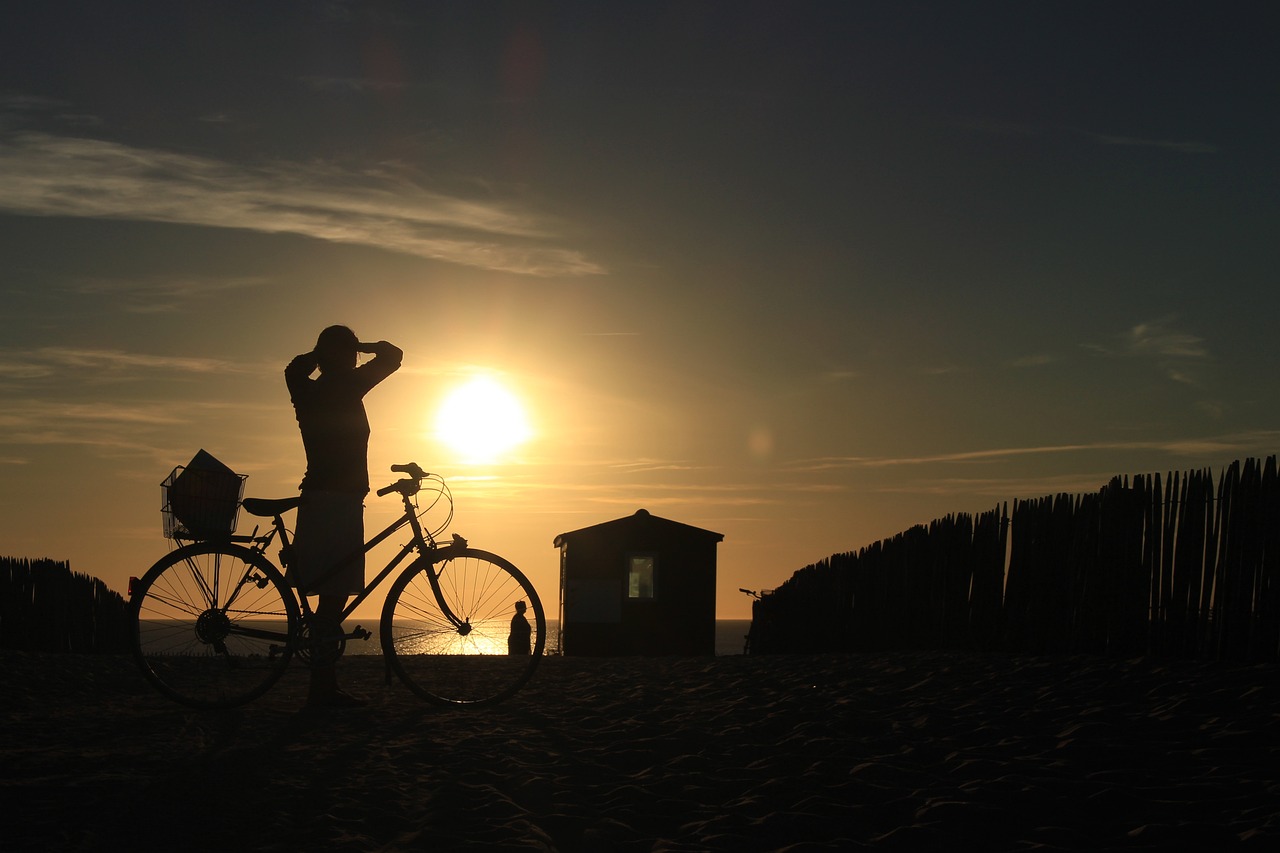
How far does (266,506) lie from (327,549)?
45 centimetres

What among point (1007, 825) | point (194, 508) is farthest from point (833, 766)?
point (194, 508)

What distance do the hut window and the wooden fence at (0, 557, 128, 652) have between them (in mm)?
10733

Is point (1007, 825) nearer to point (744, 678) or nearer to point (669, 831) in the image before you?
point (669, 831)

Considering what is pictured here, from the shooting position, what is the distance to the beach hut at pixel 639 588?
78.6 ft

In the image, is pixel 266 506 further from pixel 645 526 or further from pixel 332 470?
pixel 645 526

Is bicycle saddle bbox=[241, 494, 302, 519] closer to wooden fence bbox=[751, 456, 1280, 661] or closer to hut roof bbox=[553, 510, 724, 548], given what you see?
wooden fence bbox=[751, 456, 1280, 661]

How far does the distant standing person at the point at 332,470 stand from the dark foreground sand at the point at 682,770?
0.74m

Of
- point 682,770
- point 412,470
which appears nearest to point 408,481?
point 412,470

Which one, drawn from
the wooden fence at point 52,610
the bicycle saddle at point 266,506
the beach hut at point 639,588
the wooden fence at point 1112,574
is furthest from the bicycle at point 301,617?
the beach hut at point 639,588

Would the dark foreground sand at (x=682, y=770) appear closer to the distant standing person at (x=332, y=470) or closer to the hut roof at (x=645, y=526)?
the distant standing person at (x=332, y=470)

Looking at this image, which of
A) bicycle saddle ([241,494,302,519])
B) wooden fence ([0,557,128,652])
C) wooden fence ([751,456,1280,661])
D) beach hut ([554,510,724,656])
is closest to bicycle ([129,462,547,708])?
bicycle saddle ([241,494,302,519])

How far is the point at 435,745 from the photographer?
561 centimetres

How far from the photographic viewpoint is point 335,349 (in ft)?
22.9

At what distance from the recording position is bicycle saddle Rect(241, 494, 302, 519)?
655cm
